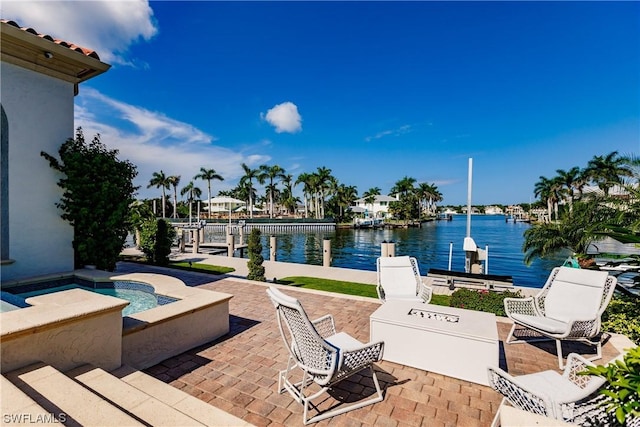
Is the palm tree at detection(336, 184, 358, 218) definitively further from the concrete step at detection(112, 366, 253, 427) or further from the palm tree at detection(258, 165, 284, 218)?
→ the concrete step at detection(112, 366, 253, 427)

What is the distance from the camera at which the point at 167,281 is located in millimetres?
5273

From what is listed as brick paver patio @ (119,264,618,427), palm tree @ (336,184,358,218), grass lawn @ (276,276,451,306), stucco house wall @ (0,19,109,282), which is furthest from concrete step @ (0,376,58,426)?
palm tree @ (336,184,358,218)

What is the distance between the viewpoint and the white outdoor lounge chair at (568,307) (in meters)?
3.64

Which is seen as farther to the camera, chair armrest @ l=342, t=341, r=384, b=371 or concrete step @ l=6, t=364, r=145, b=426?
chair armrest @ l=342, t=341, r=384, b=371

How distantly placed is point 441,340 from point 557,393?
113 centimetres

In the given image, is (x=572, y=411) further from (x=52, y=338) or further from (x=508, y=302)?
(x=52, y=338)

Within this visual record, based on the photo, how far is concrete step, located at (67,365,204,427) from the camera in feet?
6.72

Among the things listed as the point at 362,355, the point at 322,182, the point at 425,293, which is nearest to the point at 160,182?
the point at 322,182

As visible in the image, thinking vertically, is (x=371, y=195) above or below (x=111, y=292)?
above

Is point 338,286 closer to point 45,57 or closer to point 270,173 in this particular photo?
point 45,57

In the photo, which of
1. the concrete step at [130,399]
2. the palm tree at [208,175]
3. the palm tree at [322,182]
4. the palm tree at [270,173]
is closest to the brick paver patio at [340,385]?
the concrete step at [130,399]

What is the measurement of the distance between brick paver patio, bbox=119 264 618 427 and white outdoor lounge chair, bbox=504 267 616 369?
→ 13.0 inches

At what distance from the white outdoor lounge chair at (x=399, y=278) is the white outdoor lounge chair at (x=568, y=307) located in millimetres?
1536

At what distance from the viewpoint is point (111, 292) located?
6.14m
